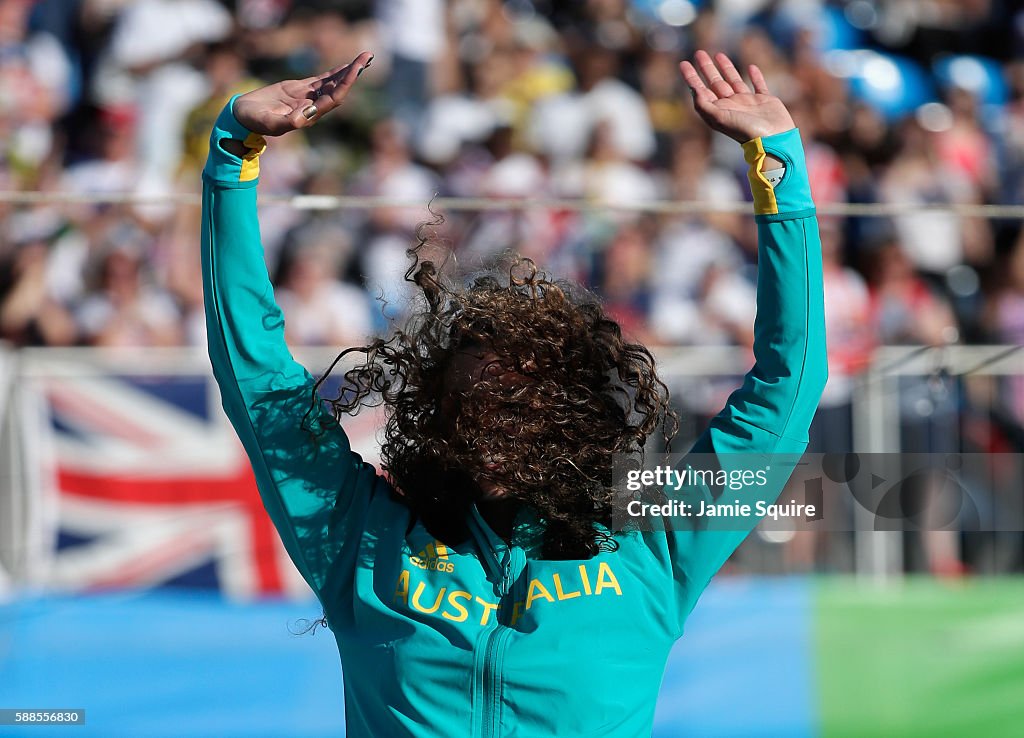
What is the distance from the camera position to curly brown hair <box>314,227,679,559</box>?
1.62m

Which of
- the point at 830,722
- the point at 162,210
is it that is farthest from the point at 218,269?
the point at 162,210

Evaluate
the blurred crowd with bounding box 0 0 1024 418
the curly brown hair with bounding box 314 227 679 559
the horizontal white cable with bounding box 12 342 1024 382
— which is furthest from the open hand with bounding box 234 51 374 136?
the blurred crowd with bounding box 0 0 1024 418

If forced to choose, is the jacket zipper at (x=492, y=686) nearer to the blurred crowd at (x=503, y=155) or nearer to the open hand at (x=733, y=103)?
the open hand at (x=733, y=103)

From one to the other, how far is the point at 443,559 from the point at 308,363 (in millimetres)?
3176

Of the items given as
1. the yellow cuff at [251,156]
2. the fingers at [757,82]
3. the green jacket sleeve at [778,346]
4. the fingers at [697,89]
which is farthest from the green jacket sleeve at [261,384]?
the fingers at [757,82]

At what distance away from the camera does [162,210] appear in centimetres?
623

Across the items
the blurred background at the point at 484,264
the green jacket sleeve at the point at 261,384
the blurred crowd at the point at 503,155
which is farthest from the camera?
the blurred crowd at the point at 503,155

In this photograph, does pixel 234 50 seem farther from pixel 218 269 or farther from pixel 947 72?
pixel 218 269

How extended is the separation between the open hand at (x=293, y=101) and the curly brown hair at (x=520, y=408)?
1.04 feet

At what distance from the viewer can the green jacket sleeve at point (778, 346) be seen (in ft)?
5.38

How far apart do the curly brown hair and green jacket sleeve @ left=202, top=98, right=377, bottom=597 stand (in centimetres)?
8

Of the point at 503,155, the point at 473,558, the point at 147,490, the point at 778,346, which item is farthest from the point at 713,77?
the point at 503,155

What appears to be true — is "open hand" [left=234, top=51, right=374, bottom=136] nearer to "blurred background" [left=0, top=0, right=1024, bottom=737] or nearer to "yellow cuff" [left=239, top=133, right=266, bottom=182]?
"yellow cuff" [left=239, top=133, right=266, bottom=182]

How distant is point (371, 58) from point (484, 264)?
17.8 inches
